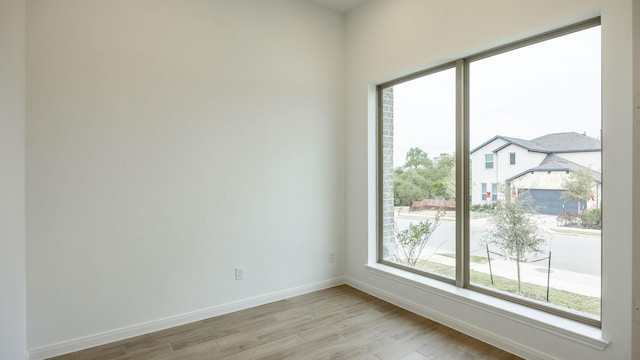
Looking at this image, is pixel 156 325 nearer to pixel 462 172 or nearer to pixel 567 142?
pixel 462 172

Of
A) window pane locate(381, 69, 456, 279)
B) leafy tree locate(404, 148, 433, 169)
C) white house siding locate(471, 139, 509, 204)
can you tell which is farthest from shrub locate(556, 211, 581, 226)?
leafy tree locate(404, 148, 433, 169)

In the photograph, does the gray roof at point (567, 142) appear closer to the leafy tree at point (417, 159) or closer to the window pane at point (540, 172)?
the window pane at point (540, 172)

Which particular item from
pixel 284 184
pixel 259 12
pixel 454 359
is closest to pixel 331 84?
pixel 259 12

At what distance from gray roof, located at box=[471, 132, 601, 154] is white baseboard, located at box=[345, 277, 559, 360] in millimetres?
1429

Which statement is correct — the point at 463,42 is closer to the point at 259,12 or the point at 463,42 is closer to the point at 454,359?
the point at 259,12

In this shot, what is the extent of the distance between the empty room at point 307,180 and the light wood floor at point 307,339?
23 millimetres

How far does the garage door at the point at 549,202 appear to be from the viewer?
2.33m

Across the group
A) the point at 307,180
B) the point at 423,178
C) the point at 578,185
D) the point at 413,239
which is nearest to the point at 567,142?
the point at 578,185

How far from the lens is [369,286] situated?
3.72 m

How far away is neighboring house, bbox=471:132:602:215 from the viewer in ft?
7.37

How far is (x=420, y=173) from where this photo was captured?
11.2 ft

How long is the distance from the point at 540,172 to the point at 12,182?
3.61 meters

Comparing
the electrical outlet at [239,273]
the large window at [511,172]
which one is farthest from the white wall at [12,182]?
the large window at [511,172]

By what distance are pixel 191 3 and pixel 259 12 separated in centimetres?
69
